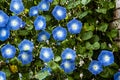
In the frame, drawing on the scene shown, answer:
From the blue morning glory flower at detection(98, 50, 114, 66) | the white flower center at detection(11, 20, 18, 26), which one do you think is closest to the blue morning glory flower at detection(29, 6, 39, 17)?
the white flower center at detection(11, 20, 18, 26)

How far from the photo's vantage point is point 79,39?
254cm

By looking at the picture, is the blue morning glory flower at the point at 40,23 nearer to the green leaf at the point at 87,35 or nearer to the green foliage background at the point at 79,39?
the green foliage background at the point at 79,39

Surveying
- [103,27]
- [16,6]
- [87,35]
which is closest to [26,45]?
[16,6]

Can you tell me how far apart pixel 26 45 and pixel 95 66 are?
0.44 meters

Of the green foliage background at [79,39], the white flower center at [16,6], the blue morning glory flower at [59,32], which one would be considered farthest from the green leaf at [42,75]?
the white flower center at [16,6]

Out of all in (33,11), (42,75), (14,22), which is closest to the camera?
(42,75)

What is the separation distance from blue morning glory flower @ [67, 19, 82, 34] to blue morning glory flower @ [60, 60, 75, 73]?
8.3 inches

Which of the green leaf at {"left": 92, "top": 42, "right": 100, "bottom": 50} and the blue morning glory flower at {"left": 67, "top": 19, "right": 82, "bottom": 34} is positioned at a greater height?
the blue morning glory flower at {"left": 67, "top": 19, "right": 82, "bottom": 34}

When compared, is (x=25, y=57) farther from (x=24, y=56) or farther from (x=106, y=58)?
(x=106, y=58)

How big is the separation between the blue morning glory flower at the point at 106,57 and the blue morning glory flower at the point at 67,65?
18cm

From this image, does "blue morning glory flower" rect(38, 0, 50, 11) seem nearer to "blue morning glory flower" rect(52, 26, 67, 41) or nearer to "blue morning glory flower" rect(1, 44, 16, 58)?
"blue morning glory flower" rect(52, 26, 67, 41)

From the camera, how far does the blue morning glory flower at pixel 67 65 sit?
7.67 ft

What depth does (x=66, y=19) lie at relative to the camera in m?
2.59

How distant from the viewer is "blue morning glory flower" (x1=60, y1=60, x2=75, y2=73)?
7.67 ft
